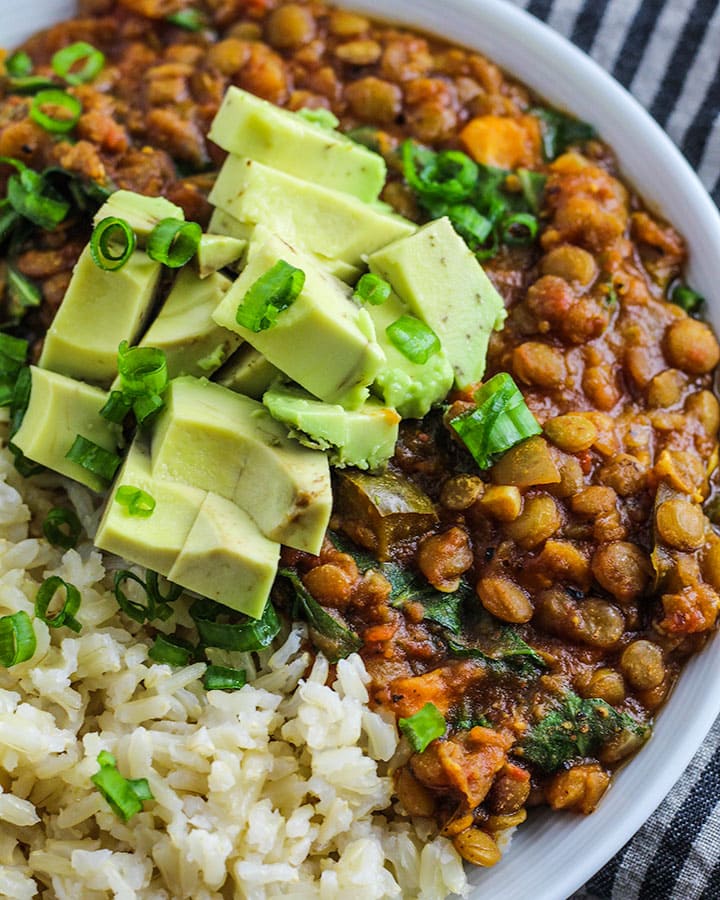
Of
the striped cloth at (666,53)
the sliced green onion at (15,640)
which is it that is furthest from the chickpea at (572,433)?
the sliced green onion at (15,640)

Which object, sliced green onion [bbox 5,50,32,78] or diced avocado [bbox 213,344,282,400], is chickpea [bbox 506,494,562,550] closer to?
diced avocado [bbox 213,344,282,400]

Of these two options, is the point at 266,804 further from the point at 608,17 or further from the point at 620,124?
the point at 608,17

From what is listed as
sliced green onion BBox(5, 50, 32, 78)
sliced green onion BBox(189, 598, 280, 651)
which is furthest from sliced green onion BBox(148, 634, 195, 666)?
sliced green onion BBox(5, 50, 32, 78)

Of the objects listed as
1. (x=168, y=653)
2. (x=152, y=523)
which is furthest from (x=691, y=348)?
(x=168, y=653)

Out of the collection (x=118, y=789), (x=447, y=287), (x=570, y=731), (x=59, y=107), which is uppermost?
(x=447, y=287)

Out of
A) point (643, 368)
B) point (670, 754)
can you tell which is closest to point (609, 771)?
point (670, 754)

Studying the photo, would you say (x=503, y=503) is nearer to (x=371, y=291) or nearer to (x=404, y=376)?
(x=404, y=376)
